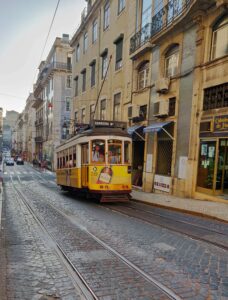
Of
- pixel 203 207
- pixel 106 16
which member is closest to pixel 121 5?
pixel 106 16

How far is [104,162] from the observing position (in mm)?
12203

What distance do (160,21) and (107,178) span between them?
10261 mm

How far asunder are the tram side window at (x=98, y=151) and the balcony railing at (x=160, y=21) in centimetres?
783

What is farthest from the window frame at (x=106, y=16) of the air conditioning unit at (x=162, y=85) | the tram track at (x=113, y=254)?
the tram track at (x=113, y=254)

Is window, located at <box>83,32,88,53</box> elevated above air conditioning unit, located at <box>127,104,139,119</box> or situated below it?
above

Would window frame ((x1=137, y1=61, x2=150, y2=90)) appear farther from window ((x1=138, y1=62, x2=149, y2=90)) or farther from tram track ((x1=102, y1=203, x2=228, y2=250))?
tram track ((x1=102, y1=203, x2=228, y2=250))

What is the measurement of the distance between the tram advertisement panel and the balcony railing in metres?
8.56

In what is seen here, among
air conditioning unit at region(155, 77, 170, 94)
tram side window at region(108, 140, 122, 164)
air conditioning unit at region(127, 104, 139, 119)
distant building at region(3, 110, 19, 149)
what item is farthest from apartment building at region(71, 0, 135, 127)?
distant building at region(3, 110, 19, 149)

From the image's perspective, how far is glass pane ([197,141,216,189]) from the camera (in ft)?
42.4

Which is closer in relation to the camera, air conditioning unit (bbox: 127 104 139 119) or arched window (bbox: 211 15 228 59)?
arched window (bbox: 211 15 228 59)

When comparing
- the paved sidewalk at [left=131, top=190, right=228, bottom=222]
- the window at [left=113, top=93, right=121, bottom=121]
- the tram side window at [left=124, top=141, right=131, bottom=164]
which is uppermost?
the window at [left=113, top=93, right=121, bottom=121]

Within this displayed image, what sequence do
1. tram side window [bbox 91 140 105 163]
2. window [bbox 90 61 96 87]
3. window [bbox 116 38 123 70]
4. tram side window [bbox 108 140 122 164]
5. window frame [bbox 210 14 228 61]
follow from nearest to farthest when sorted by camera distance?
tram side window [bbox 91 140 105 163], tram side window [bbox 108 140 122 164], window frame [bbox 210 14 228 61], window [bbox 116 38 123 70], window [bbox 90 61 96 87]

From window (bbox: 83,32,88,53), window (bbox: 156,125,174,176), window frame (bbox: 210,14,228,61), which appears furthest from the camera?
window (bbox: 83,32,88,53)

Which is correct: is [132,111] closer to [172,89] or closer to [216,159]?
[172,89]
